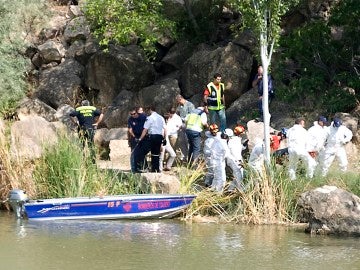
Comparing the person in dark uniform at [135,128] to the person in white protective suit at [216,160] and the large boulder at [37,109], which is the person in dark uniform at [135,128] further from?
the large boulder at [37,109]

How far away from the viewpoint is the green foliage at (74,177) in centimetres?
1959

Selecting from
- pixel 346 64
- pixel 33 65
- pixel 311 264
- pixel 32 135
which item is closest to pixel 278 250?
pixel 311 264

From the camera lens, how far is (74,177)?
64.2 ft

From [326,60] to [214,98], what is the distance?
549 cm

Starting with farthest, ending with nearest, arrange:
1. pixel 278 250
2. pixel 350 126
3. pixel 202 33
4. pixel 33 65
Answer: pixel 33 65 → pixel 202 33 → pixel 350 126 → pixel 278 250

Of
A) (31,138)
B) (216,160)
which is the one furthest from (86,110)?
(216,160)

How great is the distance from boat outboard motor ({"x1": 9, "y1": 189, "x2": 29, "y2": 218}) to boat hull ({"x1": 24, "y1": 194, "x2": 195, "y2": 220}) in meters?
0.13

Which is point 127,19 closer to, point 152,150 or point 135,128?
point 135,128

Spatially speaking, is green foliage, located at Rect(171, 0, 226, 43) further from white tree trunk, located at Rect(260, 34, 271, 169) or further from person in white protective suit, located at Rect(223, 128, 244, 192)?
person in white protective suit, located at Rect(223, 128, 244, 192)

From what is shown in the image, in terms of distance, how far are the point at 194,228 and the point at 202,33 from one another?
1382cm

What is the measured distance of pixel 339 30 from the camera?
89.5 ft

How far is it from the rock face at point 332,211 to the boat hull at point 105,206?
2975 millimetres

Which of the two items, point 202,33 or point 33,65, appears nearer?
point 202,33

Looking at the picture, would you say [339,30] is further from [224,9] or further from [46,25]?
[46,25]
